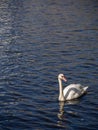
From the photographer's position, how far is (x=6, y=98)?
30203 mm

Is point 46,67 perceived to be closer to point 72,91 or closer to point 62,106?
point 72,91

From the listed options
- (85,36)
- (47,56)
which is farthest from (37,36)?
(47,56)

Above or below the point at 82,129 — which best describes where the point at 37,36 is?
above

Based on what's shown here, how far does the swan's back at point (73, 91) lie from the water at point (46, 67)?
1.59 ft

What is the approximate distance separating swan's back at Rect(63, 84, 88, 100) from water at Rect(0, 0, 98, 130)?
1.59 ft

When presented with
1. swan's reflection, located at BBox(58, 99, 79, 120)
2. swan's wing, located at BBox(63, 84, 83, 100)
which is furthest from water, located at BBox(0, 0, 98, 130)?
swan's wing, located at BBox(63, 84, 83, 100)

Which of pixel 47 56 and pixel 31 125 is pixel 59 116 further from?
pixel 47 56

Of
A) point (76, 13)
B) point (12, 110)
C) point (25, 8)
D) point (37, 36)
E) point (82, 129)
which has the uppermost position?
point (25, 8)

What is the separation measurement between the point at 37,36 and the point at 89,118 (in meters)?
25.1

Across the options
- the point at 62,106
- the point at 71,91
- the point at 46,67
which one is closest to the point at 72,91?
the point at 71,91

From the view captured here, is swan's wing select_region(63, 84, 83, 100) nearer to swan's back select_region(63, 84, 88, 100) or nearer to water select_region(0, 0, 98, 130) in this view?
swan's back select_region(63, 84, 88, 100)

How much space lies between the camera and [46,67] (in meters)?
37.6

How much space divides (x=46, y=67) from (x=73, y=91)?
738cm

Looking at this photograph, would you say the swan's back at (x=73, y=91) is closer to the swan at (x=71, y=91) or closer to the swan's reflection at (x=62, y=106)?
the swan at (x=71, y=91)
